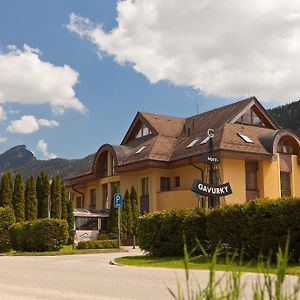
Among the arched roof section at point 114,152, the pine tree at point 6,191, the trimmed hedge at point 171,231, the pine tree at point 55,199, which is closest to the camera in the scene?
the trimmed hedge at point 171,231

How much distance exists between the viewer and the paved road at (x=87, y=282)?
1032cm

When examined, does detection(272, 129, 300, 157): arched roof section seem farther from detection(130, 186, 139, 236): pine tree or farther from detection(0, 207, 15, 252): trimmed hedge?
detection(0, 207, 15, 252): trimmed hedge

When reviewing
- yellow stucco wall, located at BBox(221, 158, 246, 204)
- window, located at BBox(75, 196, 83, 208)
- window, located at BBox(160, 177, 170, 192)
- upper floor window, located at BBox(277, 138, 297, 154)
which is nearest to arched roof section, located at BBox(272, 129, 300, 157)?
upper floor window, located at BBox(277, 138, 297, 154)

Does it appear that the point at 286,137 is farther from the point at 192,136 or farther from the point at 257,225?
the point at 257,225

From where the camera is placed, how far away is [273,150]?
36500mm

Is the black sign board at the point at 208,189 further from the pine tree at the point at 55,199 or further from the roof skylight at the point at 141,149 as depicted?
the roof skylight at the point at 141,149

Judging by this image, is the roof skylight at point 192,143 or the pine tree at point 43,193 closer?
the pine tree at point 43,193

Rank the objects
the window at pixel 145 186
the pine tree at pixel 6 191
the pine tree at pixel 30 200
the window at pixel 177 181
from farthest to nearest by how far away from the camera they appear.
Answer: the window at pixel 145 186 < the window at pixel 177 181 < the pine tree at pixel 30 200 < the pine tree at pixel 6 191

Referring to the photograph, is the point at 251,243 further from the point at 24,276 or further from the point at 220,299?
the point at 220,299

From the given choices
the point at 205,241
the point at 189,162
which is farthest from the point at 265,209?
the point at 189,162

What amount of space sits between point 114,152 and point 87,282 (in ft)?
99.9

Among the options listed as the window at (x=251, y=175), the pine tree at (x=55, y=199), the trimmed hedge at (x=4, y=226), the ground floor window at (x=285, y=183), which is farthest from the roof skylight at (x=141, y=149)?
the trimmed hedge at (x=4, y=226)

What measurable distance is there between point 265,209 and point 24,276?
25.7 ft

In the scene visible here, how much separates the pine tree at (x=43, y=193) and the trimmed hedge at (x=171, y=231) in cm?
1478
